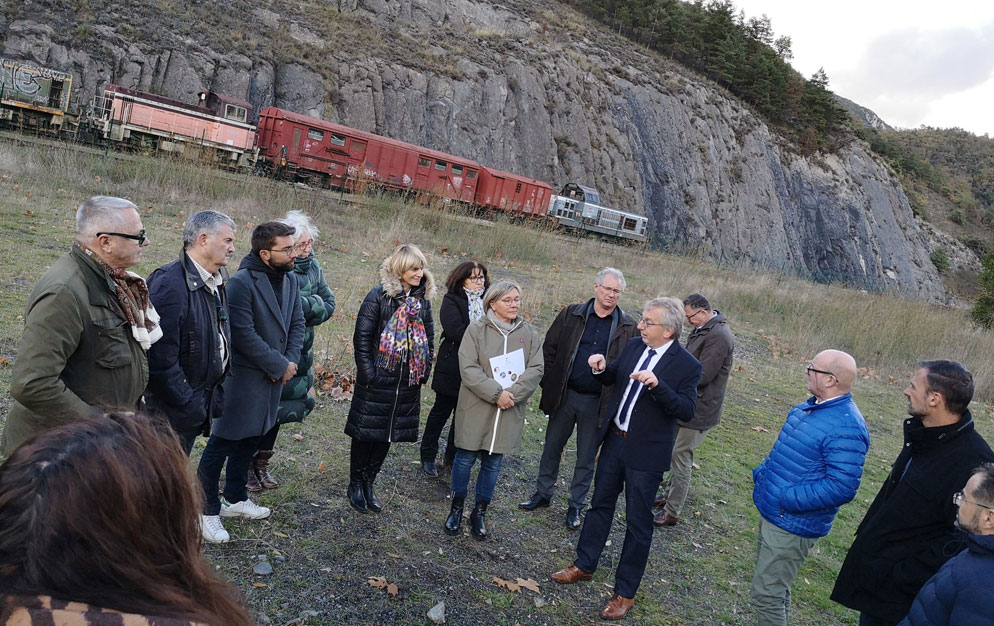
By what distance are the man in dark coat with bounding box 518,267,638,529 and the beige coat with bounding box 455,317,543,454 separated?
56 cm

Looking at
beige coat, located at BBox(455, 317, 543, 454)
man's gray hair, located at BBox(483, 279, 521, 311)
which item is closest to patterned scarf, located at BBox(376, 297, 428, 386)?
beige coat, located at BBox(455, 317, 543, 454)

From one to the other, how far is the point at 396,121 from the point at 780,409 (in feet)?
93.5

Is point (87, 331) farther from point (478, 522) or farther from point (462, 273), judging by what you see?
point (462, 273)

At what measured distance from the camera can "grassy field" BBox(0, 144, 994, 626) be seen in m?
4.00

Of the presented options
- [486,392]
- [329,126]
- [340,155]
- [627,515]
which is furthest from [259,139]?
[627,515]

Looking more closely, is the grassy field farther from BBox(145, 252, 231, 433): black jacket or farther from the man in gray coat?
BBox(145, 252, 231, 433): black jacket

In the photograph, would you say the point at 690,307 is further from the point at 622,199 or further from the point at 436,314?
the point at 622,199

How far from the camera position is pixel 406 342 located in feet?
15.4

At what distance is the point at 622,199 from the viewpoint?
40469 mm

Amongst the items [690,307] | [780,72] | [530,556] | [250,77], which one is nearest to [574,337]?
[690,307]

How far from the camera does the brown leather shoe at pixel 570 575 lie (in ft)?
14.2

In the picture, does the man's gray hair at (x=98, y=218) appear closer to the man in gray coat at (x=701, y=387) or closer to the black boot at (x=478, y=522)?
the black boot at (x=478, y=522)

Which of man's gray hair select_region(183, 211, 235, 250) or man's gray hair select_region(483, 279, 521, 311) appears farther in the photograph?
man's gray hair select_region(483, 279, 521, 311)

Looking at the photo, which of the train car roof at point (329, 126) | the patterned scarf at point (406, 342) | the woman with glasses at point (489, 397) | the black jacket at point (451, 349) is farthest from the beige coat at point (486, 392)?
the train car roof at point (329, 126)
